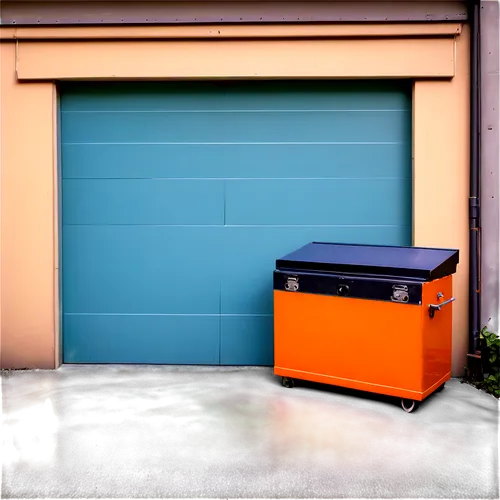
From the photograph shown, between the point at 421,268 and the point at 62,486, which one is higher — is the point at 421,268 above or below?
above

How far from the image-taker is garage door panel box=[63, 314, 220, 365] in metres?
5.58

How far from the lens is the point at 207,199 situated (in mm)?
5535

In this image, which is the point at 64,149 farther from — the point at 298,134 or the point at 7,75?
the point at 298,134

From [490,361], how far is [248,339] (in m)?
2.11

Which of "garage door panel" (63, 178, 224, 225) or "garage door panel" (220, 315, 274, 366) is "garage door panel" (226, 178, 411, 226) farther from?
"garage door panel" (220, 315, 274, 366)

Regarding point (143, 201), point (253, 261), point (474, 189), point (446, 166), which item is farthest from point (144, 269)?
point (474, 189)

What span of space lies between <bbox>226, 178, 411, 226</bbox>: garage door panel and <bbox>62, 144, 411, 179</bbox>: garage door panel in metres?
0.08

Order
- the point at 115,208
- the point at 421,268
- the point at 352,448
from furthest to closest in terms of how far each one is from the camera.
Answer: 1. the point at 115,208
2. the point at 421,268
3. the point at 352,448

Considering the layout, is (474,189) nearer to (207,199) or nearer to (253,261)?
(253,261)

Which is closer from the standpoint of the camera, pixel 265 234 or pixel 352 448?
pixel 352 448

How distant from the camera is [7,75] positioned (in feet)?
17.8

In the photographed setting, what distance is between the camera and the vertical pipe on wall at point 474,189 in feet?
16.8

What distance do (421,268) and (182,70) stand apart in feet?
9.00

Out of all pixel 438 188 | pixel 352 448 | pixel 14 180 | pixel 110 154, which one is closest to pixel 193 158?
pixel 110 154
